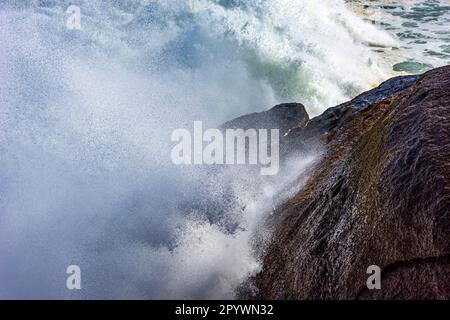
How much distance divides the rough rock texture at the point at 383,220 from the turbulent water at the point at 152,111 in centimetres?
82

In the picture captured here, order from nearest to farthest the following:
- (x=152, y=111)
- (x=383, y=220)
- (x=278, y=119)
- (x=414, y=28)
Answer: (x=383, y=220) → (x=278, y=119) → (x=152, y=111) → (x=414, y=28)

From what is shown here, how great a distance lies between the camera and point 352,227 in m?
2.76

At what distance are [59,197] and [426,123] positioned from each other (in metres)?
4.96

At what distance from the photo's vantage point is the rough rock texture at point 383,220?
7.09 feet

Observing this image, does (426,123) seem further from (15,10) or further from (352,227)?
(15,10)

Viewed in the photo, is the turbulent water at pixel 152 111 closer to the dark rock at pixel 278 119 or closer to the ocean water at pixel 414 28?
the ocean water at pixel 414 28

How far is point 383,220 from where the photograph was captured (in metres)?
2.45

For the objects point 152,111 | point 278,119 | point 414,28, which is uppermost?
point 414,28

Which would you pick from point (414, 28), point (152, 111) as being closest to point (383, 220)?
point (152, 111)

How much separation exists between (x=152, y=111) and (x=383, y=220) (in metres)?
6.73

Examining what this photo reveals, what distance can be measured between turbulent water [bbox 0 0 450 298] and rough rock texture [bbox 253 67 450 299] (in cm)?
82

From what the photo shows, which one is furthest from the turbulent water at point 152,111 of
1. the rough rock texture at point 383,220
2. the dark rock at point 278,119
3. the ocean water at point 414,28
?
the dark rock at point 278,119

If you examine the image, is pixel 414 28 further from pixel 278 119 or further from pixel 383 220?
pixel 383 220
